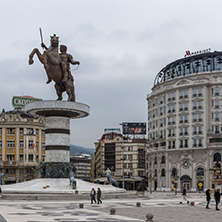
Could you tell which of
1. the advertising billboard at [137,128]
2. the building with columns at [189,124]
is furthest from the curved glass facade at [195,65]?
the advertising billboard at [137,128]

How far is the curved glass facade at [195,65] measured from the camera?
107375 millimetres

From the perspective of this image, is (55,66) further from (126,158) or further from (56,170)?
(126,158)

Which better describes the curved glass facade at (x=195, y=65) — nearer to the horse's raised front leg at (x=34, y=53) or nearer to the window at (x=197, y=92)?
the window at (x=197, y=92)

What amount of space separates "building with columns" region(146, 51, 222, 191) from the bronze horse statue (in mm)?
56457

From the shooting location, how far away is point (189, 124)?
106m

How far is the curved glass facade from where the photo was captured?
10738cm

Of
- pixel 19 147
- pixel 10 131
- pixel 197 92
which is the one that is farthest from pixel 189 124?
pixel 10 131

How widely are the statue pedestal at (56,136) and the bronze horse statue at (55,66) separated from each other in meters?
3.40

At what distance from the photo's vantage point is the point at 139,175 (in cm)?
13325

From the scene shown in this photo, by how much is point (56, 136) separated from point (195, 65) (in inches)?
2635

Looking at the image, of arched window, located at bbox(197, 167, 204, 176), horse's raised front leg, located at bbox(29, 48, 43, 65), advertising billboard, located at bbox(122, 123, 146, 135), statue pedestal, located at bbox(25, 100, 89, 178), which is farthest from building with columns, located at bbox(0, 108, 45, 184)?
horse's raised front leg, located at bbox(29, 48, 43, 65)

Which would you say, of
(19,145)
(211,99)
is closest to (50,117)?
(19,145)

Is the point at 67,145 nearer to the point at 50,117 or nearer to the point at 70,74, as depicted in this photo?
the point at 50,117

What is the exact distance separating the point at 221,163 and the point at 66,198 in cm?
6443
